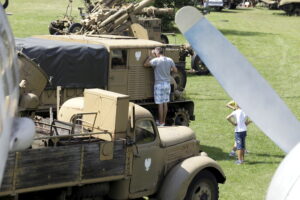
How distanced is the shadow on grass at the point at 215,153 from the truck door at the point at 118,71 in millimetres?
2148

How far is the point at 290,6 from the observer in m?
54.2

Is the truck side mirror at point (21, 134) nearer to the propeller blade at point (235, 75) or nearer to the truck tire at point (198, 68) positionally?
the propeller blade at point (235, 75)

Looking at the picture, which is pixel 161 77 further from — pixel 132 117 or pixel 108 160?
pixel 108 160

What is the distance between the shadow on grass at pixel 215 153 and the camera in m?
15.0

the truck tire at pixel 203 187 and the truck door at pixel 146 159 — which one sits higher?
the truck door at pixel 146 159

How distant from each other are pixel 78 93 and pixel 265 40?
80.3 ft

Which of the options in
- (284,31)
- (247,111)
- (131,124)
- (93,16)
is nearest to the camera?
(247,111)

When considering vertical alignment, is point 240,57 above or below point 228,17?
below

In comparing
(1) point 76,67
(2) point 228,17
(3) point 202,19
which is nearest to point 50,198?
(3) point 202,19

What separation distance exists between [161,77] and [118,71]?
0.95 meters

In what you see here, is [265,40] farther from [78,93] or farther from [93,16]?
[78,93]

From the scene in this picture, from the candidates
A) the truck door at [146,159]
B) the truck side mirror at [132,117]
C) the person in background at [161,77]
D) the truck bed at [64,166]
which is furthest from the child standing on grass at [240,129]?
the truck bed at [64,166]

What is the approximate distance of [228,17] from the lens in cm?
5038

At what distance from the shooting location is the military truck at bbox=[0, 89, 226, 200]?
9.01 m
